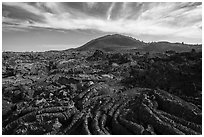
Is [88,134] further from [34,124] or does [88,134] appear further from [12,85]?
[12,85]

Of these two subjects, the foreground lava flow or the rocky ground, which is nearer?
the foreground lava flow

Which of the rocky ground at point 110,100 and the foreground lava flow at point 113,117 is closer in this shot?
the foreground lava flow at point 113,117

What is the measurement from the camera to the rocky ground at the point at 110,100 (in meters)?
13.1

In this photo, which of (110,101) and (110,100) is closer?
(110,101)

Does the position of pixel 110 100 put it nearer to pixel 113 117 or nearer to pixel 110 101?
pixel 110 101

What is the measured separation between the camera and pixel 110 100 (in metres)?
15.8

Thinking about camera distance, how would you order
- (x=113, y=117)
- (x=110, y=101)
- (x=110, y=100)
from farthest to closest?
(x=110, y=100)
(x=110, y=101)
(x=113, y=117)

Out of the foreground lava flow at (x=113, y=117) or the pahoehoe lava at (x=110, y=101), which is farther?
the pahoehoe lava at (x=110, y=101)

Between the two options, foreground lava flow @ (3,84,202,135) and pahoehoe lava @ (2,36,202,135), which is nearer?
foreground lava flow @ (3,84,202,135)

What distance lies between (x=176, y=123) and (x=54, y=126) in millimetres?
6204

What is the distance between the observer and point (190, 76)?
60.4 ft

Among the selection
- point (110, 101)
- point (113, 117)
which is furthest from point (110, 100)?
point (113, 117)

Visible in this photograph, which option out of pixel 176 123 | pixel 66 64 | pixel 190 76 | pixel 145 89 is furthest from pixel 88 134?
pixel 66 64

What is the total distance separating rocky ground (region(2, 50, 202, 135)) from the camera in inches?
516
